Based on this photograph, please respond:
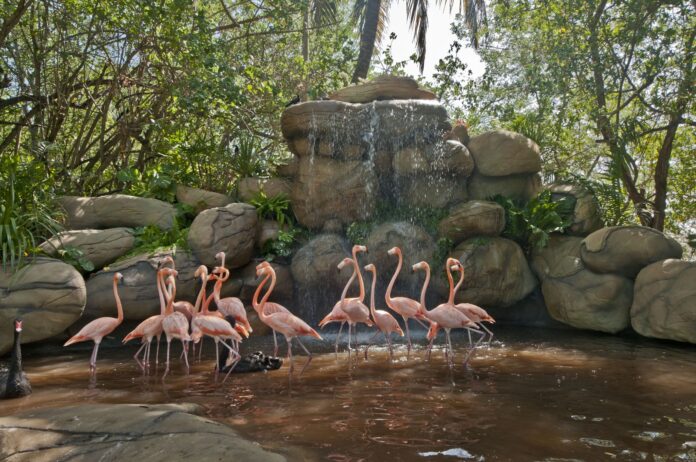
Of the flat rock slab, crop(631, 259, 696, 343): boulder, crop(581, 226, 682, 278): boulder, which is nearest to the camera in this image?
the flat rock slab

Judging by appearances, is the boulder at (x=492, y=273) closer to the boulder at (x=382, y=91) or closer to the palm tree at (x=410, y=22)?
the boulder at (x=382, y=91)

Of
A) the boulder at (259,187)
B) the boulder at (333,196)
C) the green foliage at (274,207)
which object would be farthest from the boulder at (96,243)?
the boulder at (333,196)

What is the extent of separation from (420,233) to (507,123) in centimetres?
561

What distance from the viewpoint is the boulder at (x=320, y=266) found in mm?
9938

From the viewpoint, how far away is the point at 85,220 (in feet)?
33.3

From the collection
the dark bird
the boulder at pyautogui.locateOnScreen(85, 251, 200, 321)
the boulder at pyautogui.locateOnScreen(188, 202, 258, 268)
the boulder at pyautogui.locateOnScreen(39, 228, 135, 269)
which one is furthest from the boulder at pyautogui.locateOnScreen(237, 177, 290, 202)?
the dark bird

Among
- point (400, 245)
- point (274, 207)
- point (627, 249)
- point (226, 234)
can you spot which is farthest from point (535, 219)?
point (226, 234)

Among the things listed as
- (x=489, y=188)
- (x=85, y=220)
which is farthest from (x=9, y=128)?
(x=489, y=188)

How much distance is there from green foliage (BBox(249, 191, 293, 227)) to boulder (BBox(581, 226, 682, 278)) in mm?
5478

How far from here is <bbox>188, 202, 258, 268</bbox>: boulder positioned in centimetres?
930

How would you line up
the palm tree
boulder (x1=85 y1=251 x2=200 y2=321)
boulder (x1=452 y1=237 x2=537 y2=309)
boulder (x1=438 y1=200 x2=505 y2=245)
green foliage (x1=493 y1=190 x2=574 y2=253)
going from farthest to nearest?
1. the palm tree
2. green foliage (x1=493 y1=190 x2=574 y2=253)
3. boulder (x1=438 y1=200 x2=505 y2=245)
4. boulder (x1=452 y1=237 x2=537 y2=309)
5. boulder (x1=85 y1=251 x2=200 y2=321)

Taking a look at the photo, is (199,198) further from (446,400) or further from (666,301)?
(666,301)

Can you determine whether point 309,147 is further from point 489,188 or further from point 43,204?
point 43,204

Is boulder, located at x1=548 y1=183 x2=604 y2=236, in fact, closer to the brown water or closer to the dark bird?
the brown water
